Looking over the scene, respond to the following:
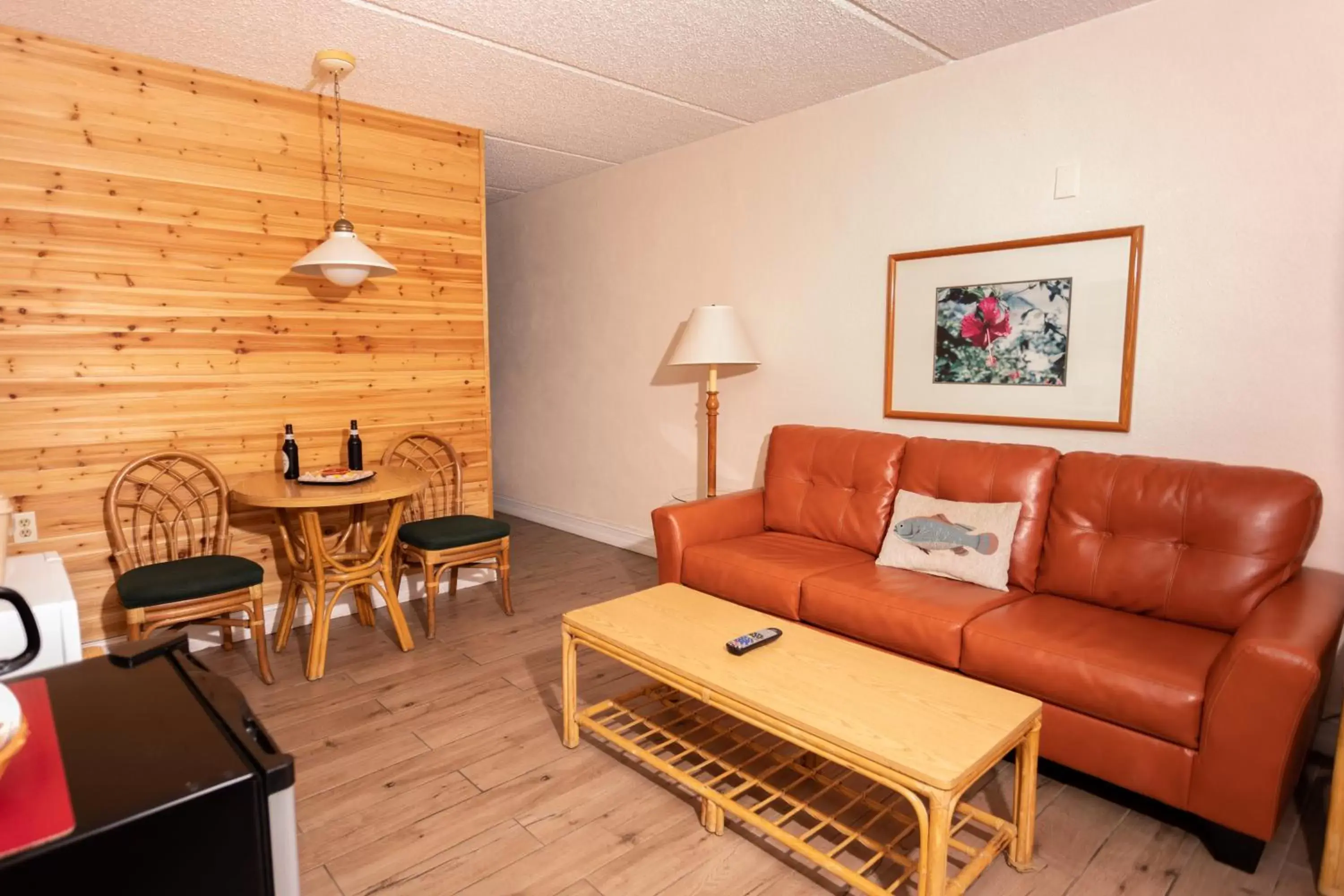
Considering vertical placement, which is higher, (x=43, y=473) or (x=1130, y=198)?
(x=1130, y=198)

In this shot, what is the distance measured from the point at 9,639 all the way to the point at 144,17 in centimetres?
227

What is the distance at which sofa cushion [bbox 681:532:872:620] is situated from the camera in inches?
112

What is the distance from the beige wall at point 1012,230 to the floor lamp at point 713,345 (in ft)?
0.84

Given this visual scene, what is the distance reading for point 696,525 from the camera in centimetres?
332

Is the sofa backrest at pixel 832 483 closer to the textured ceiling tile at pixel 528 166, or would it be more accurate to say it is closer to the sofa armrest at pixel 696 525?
the sofa armrest at pixel 696 525

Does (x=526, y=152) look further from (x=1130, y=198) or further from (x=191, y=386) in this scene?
(x=1130, y=198)

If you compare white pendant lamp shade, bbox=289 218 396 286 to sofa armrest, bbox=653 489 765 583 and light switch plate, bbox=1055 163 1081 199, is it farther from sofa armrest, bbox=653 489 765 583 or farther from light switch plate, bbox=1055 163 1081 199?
light switch plate, bbox=1055 163 1081 199

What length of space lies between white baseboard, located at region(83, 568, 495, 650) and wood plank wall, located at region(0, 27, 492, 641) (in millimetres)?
144

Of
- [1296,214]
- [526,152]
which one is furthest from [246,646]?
[1296,214]

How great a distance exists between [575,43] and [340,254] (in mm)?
1239

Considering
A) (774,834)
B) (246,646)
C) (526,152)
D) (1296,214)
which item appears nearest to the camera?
(774,834)

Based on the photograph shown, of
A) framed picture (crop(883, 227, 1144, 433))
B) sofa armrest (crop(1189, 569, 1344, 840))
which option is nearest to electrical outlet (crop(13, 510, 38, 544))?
framed picture (crop(883, 227, 1144, 433))

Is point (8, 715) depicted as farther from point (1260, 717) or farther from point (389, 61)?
point (389, 61)

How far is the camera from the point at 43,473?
292cm
